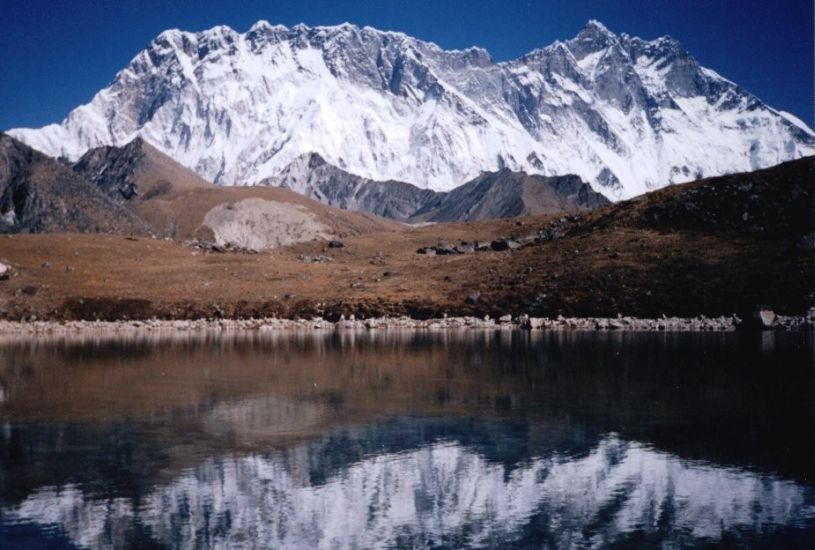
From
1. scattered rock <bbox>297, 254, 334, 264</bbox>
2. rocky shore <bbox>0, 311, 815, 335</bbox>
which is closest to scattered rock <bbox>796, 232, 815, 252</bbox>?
rocky shore <bbox>0, 311, 815, 335</bbox>

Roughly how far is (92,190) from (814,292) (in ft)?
464

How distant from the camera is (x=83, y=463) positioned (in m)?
21.8

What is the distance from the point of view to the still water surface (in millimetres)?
16469

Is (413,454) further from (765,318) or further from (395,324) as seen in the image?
(395,324)

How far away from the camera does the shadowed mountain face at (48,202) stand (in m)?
148

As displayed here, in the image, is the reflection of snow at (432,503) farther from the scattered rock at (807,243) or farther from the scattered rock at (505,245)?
the scattered rock at (505,245)

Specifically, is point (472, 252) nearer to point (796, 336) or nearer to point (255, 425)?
point (796, 336)

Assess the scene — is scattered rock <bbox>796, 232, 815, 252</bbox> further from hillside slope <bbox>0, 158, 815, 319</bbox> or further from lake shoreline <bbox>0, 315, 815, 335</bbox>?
lake shoreline <bbox>0, 315, 815, 335</bbox>

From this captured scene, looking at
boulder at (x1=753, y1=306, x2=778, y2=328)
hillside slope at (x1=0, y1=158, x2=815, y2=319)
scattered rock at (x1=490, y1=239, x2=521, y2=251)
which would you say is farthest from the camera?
scattered rock at (x1=490, y1=239, x2=521, y2=251)

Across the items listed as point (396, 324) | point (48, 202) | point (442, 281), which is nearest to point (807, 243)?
point (442, 281)

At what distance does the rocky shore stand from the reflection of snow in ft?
150

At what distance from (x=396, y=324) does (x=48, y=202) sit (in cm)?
10683

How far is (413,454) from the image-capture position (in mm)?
22422

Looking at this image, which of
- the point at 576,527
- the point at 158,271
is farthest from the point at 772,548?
the point at 158,271
